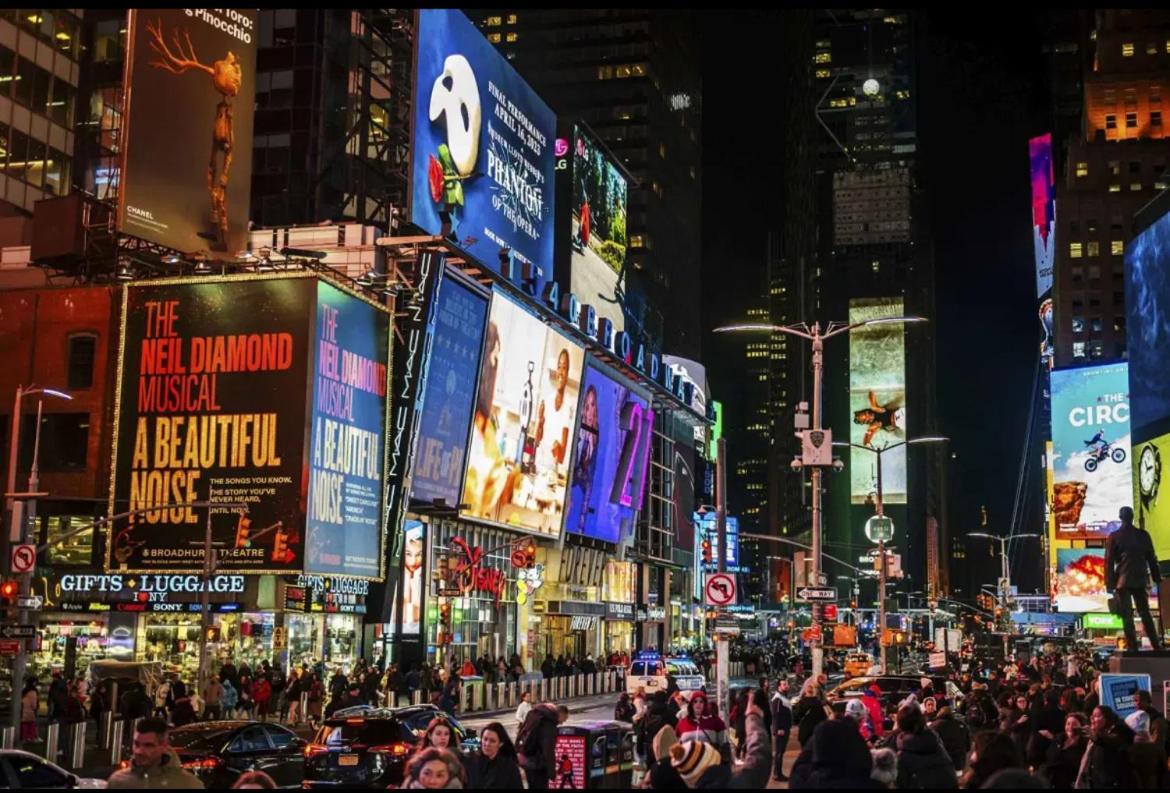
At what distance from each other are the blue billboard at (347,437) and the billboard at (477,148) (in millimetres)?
6431

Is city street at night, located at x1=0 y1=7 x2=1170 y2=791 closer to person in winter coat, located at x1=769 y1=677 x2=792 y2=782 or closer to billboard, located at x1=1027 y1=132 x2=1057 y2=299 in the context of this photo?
person in winter coat, located at x1=769 y1=677 x2=792 y2=782

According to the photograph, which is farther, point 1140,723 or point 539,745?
point 1140,723

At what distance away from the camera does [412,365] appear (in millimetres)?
55031

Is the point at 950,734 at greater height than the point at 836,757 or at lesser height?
lesser

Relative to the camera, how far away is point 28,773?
60.7 feet

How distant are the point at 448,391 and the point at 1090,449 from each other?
2189 inches

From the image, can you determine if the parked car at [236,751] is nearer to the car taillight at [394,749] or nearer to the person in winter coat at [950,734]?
the car taillight at [394,749]

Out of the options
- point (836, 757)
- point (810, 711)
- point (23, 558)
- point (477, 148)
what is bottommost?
point (810, 711)

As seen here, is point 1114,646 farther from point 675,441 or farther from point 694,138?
point 694,138

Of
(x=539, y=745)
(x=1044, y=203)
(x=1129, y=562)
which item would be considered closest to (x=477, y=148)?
(x=1129, y=562)

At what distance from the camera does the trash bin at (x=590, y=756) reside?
57.3 ft

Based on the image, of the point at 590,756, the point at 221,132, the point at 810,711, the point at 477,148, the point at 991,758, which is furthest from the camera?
the point at 477,148

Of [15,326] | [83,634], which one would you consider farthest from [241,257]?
[83,634]

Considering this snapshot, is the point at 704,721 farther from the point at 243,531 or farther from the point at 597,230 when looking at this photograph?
the point at 597,230
